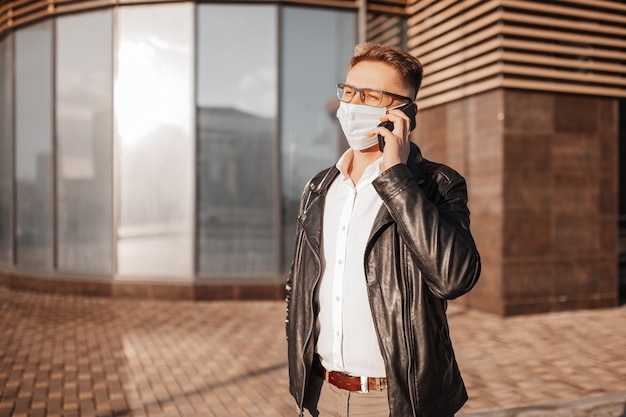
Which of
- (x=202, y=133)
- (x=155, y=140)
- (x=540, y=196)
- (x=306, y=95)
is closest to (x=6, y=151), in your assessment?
(x=155, y=140)

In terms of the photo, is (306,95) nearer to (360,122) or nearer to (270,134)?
(270,134)

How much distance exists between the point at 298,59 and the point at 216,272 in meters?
3.85

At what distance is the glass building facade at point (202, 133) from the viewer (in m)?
9.77

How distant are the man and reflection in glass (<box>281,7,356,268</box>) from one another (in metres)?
7.72

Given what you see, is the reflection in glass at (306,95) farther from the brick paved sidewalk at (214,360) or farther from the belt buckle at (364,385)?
the belt buckle at (364,385)

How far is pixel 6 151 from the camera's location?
39.0 ft

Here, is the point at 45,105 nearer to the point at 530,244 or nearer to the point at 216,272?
the point at 216,272

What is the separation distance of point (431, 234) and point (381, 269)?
26 centimetres

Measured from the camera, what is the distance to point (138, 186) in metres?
9.94

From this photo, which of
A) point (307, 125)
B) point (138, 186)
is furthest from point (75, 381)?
point (307, 125)

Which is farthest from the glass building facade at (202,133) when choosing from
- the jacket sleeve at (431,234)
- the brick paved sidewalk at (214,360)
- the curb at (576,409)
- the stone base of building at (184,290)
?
the jacket sleeve at (431,234)

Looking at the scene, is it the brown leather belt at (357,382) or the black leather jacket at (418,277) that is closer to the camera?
the black leather jacket at (418,277)

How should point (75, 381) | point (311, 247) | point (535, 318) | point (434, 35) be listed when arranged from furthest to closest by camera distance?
point (434, 35) < point (535, 318) < point (75, 381) < point (311, 247)

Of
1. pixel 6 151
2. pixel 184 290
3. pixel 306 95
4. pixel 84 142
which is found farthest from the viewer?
pixel 6 151
